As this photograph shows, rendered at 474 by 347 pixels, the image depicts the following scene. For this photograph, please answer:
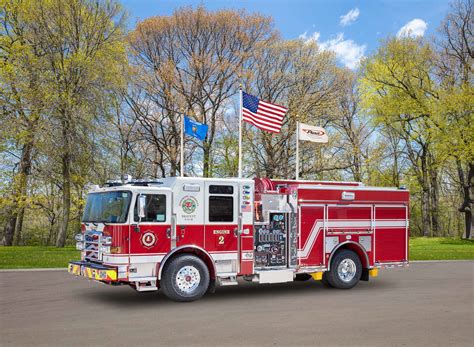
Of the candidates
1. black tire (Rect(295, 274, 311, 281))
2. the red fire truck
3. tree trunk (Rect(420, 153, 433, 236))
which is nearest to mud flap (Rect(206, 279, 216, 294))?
the red fire truck

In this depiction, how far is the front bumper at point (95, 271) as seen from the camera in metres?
10.7

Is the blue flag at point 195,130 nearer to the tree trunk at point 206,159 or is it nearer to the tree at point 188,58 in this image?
the tree at point 188,58

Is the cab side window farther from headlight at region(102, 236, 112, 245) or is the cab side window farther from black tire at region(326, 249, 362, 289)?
black tire at region(326, 249, 362, 289)

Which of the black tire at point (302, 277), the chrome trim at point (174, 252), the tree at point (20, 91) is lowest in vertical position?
the black tire at point (302, 277)

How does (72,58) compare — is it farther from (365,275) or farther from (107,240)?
(365,275)

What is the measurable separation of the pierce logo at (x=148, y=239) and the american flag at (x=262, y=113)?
7862 mm

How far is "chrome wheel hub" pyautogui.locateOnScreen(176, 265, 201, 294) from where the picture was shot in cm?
1132

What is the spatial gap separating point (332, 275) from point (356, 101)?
37.1 metres

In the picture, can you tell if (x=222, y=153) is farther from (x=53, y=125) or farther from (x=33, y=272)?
(x=33, y=272)

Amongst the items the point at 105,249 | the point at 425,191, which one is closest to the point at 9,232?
the point at 105,249

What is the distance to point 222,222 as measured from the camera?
1198 cm

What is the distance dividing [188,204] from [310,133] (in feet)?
26.1

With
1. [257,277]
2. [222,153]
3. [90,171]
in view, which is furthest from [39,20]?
[257,277]

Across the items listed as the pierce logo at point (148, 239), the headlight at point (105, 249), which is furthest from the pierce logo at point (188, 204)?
the headlight at point (105, 249)
